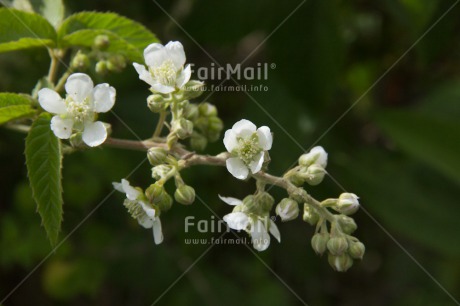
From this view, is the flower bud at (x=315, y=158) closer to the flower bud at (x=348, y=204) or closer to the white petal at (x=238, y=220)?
the flower bud at (x=348, y=204)

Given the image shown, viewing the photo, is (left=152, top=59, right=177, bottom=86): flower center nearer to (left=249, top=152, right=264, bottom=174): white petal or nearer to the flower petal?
the flower petal

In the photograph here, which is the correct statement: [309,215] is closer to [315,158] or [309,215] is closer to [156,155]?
[315,158]

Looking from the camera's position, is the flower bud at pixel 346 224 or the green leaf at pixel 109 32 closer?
the flower bud at pixel 346 224

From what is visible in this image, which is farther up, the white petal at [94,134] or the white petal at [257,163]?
the white petal at [257,163]

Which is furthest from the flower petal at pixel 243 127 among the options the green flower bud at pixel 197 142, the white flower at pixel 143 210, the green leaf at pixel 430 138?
the green leaf at pixel 430 138

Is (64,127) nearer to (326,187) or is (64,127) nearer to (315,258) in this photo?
(326,187)

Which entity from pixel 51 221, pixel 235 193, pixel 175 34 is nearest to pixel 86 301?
pixel 235 193

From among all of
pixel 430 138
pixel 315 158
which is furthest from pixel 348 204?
pixel 430 138
